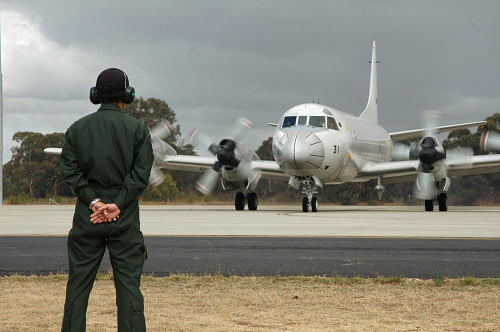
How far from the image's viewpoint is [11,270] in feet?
32.0

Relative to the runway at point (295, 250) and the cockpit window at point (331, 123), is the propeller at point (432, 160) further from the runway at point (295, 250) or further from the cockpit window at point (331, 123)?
the runway at point (295, 250)

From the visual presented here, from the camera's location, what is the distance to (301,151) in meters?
27.2

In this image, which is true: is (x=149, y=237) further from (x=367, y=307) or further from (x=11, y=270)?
(x=367, y=307)

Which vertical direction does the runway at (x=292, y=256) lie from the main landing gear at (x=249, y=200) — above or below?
below

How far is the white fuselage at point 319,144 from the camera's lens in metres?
27.5

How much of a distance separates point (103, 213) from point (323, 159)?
24062mm

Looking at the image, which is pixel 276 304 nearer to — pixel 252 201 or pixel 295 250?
pixel 295 250

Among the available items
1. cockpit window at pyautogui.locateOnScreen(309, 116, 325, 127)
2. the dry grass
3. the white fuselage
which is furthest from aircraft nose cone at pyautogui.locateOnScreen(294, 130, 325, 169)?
the dry grass

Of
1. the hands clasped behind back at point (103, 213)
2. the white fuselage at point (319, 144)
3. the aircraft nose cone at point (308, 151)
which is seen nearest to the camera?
the hands clasped behind back at point (103, 213)

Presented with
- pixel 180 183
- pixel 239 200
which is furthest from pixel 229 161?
pixel 180 183

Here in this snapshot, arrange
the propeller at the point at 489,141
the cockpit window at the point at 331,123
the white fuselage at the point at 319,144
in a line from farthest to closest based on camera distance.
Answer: the cockpit window at the point at 331,123, the propeller at the point at 489,141, the white fuselage at the point at 319,144

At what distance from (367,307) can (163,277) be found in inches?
122

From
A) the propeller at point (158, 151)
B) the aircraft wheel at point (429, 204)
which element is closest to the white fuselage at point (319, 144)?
the aircraft wheel at point (429, 204)

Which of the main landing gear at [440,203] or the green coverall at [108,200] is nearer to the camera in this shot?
the green coverall at [108,200]
